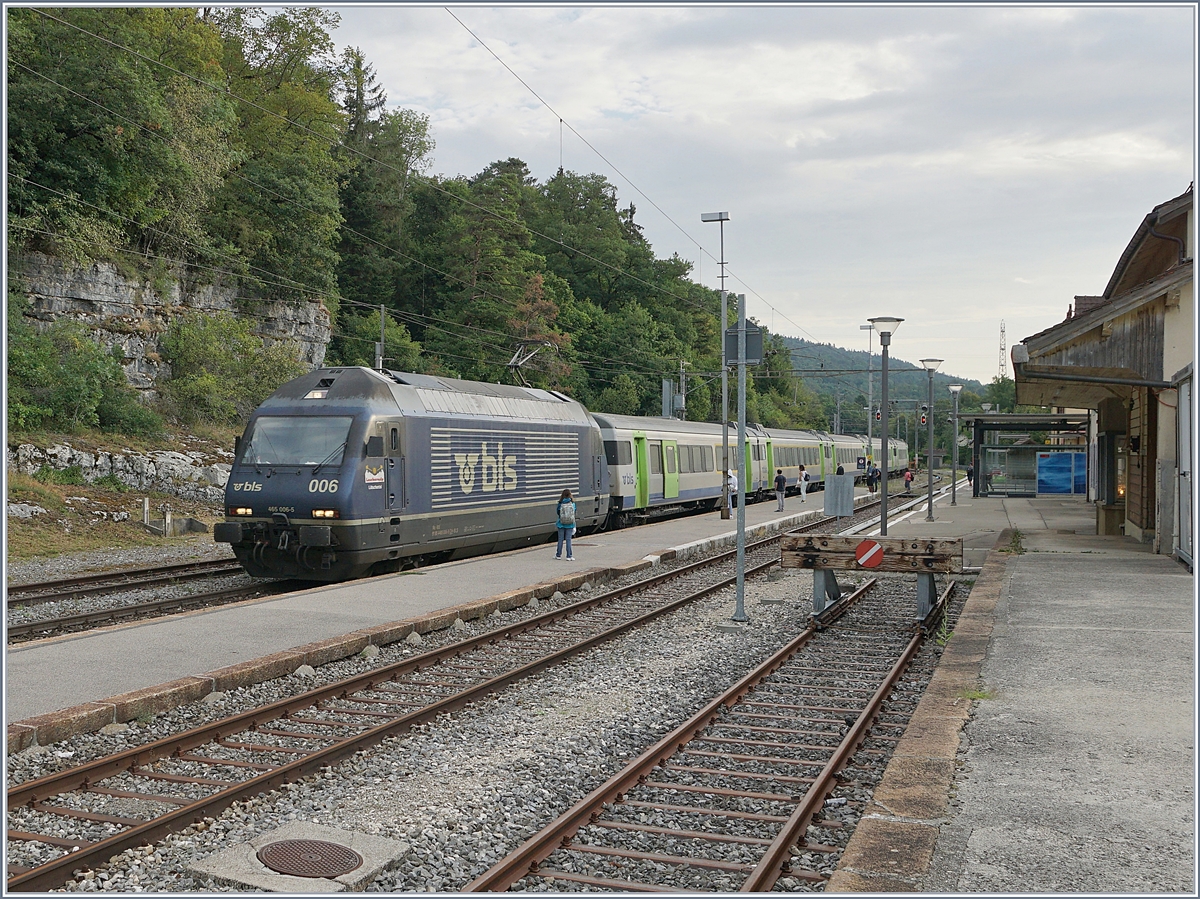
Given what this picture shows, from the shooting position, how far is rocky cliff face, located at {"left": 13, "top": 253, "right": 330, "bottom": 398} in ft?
105

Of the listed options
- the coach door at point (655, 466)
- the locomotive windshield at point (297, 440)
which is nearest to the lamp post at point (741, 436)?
the locomotive windshield at point (297, 440)

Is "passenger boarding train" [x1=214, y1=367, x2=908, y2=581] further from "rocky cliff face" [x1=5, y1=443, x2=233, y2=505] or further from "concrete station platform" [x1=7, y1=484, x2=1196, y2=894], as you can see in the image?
"rocky cliff face" [x1=5, y1=443, x2=233, y2=505]

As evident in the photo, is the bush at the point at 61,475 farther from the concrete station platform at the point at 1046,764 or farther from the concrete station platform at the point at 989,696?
the concrete station platform at the point at 1046,764

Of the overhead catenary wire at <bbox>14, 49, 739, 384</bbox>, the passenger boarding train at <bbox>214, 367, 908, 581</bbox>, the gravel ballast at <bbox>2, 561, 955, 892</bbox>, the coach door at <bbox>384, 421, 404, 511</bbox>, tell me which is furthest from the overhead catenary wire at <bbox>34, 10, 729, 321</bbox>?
the gravel ballast at <bbox>2, 561, 955, 892</bbox>

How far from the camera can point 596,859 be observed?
568 cm

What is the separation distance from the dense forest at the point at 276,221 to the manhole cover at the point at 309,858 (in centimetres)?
2426

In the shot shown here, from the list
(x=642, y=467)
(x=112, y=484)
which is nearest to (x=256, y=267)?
(x=112, y=484)

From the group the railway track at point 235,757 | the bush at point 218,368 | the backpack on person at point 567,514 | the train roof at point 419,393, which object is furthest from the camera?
the bush at point 218,368

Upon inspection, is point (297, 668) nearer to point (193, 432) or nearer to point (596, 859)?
point (596, 859)

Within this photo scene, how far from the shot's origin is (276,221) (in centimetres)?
4450

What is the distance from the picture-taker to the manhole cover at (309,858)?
5.33 metres

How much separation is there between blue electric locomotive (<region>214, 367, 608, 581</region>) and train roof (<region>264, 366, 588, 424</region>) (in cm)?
3

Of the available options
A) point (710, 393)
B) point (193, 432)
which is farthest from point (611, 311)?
point (193, 432)

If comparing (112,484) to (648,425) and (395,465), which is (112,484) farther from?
(395,465)
